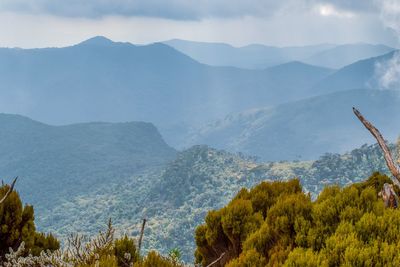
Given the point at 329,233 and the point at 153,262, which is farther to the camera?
the point at 329,233

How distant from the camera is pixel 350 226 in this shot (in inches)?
316

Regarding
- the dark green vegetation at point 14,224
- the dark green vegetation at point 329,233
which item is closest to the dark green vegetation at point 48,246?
the dark green vegetation at point 14,224

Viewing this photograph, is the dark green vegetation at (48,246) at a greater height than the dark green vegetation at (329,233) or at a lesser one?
lesser

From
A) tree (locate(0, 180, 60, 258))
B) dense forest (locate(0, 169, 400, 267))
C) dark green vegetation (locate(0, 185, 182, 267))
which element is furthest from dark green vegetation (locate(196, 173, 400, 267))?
tree (locate(0, 180, 60, 258))

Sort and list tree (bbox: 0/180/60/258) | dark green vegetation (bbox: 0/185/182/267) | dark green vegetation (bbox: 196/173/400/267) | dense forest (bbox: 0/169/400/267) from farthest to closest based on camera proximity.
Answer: tree (bbox: 0/180/60/258), dark green vegetation (bbox: 0/185/182/267), dense forest (bbox: 0/169/400/267), dark green vegetation (bbox: 196/173/400/267)

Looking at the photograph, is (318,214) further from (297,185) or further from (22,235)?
(22,235)

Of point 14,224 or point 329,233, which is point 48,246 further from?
point 329,233

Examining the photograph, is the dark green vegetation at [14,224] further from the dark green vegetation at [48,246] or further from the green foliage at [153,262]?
the green foliage at [153,262]

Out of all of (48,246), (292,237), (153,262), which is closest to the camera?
(153,262)

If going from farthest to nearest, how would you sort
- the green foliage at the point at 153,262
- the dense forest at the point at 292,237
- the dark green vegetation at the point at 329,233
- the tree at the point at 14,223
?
the tree at the point at 14,223
the green foliage at the point at 153,262
the dense forest at the point at 292,237
the dark green vegetation at the point at 329,233

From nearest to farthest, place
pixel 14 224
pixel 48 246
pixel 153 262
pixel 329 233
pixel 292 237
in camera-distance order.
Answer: pixel 153 262 < pixel 329 233 < pixel 292 237 < pixel 14 224 < pixel 48 246

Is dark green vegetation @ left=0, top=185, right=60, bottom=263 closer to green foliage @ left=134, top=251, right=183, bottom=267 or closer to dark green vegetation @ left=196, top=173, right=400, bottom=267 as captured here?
green foliage @ left=134, top=251, right=183, bottom=267

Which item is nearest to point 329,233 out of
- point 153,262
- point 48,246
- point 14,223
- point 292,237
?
point 292,237

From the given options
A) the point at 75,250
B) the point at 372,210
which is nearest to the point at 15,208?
the point at 75,250
